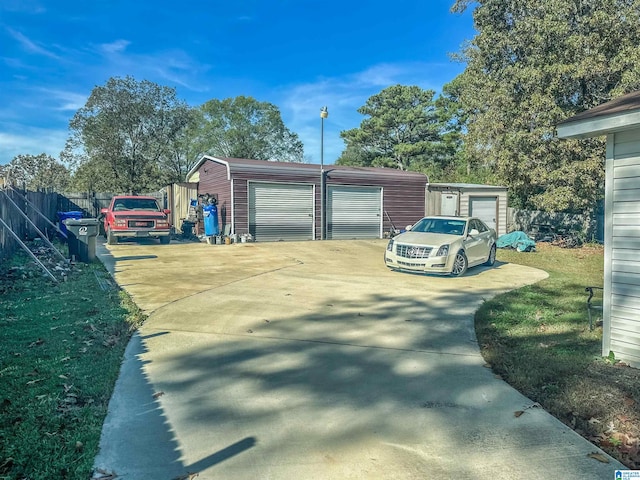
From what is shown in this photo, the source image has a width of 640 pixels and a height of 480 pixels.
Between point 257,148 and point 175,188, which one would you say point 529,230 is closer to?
point 175,188

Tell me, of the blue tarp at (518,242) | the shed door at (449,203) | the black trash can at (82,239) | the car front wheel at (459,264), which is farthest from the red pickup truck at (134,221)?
the shed door at (449,203)

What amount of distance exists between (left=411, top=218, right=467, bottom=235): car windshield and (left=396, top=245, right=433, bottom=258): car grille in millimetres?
1176

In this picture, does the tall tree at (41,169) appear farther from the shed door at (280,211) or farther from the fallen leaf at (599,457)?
the fallen leaf at (599,457)

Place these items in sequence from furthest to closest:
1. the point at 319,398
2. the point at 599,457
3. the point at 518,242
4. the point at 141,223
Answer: the point at 518,242 → the point at 141,223 → the point at 319,398 → the point at 599,457

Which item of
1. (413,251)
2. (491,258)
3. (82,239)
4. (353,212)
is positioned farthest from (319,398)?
(353,212)

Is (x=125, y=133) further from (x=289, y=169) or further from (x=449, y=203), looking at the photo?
(x=449, y=203)

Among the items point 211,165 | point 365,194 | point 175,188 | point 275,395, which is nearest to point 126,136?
point 175,188

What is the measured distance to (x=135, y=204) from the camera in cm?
1611

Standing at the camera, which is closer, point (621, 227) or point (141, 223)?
point (621, 227)

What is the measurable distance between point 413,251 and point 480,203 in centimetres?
1232

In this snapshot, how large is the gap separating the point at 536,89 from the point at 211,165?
44.3 feet

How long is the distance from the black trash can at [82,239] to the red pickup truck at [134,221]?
13.8 feet

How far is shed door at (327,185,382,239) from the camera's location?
19234 millimetres

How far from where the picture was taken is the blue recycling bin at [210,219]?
16.9 metres
